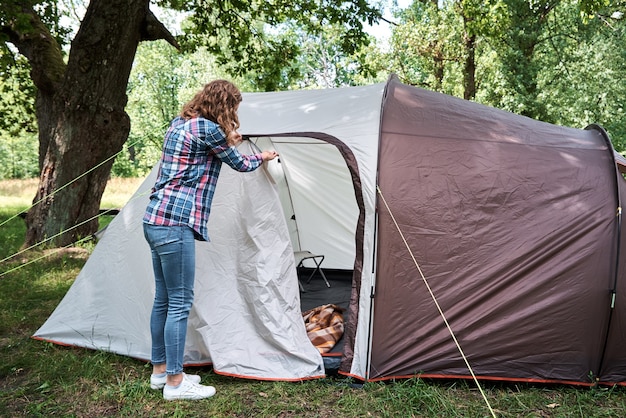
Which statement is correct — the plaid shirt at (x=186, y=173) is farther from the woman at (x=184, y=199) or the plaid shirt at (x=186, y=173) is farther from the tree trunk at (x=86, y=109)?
the tree trunk at (x=86, y=109)

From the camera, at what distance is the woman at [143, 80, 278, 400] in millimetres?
2758

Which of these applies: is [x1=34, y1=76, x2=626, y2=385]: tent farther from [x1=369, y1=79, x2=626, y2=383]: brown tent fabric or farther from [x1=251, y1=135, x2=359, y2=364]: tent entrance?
[x1=251, y1=135, x2=359, y2=364]: tent entrance

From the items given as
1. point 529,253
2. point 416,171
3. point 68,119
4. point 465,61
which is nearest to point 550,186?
point 529,253

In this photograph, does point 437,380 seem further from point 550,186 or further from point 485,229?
point 550,186

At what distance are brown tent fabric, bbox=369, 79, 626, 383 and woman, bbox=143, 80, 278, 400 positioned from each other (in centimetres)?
98

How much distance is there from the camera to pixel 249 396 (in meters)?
3.01

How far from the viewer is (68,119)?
6027 millimetres

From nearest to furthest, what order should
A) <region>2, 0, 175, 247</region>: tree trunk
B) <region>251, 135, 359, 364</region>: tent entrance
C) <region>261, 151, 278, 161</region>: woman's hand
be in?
<region>261, 151, 278, 161</region>: woman's hand → <region>251, 135, 359, 364</region>: tent entrance → <region>2, 0, 175, 247</region>: tree trunk

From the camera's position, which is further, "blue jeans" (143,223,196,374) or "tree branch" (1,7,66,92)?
"tree branch" (1,7,66,92)

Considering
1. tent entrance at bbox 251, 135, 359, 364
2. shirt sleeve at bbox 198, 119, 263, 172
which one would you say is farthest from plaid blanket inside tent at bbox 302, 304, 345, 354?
shirt sleeve at bbox 198, 119, 263, 172

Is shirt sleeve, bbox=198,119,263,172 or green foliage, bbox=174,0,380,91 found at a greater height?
green foliage, bbox=174,0,380,91

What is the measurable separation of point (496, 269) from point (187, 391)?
182 centimetres

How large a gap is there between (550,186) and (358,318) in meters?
1.37

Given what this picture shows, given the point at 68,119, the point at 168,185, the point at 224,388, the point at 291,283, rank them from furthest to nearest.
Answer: the point at 68,119 < the point at 291,283 < the point at 224,388 < the point at 168,185
